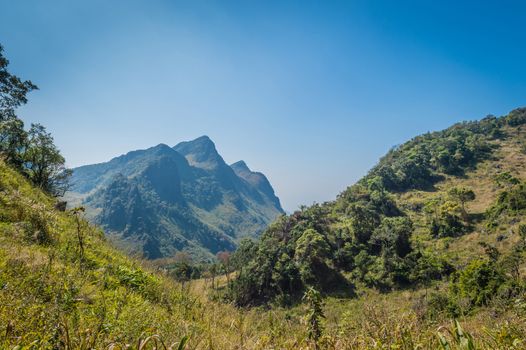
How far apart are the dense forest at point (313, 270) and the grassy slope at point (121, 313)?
3 centimetres

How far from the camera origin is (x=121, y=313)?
13.1 feet

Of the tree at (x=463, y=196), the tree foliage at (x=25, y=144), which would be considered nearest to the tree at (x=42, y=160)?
the tree foliage at (x=25, y=144)

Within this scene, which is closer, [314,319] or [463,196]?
[314,319]

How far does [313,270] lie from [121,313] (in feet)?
171

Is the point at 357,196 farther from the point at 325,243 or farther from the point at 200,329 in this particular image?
the point at 200,329

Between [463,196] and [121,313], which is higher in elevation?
[121,313]

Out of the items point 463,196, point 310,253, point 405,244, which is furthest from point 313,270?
point 463,196

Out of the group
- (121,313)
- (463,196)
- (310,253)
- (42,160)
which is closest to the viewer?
(121,313)

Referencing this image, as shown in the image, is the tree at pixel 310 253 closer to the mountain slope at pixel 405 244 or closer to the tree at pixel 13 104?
the mountain slope at pixel 405 244

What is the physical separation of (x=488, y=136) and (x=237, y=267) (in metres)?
106

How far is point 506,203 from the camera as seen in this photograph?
5497 cm

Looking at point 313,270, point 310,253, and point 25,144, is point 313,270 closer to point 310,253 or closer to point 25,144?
point 310,253

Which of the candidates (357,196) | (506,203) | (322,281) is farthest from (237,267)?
(506,203)

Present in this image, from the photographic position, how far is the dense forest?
289cm
